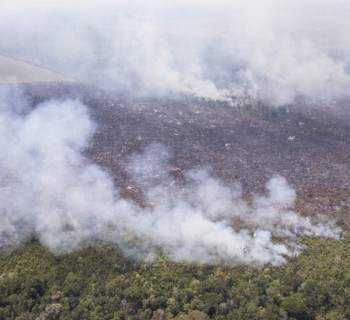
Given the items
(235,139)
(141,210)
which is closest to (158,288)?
(141,210)

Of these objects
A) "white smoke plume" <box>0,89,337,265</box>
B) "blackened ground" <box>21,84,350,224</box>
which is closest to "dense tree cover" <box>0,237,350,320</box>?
"white smoke plume" <box>0,89,337,265</box>

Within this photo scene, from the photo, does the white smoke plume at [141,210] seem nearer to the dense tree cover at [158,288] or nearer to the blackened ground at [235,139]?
the dense tree cover at [158,288]

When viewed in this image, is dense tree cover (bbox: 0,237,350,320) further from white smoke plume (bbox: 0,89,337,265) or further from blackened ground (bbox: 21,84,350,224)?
blackened ground (bbox: 21,84,350,224)

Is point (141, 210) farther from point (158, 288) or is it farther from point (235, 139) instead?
point (235, 139)

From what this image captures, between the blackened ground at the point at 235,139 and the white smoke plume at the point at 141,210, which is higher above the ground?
the white smoke plume at the point at 141,210

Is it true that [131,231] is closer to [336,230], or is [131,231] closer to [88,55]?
[336,230]

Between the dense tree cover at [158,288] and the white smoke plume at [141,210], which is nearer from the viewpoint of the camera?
the dense tree cover at [158,288]

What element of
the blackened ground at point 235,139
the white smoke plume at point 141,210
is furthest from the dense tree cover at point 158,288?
the blackened ground at point 235,139
